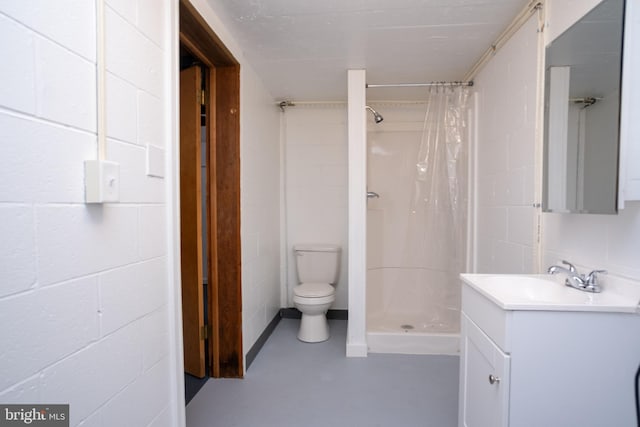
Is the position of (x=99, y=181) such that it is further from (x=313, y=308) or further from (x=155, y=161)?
(x=313, y=308)

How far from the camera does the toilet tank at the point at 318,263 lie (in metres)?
2.98

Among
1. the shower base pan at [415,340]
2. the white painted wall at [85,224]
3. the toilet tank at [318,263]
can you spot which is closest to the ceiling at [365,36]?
the white painted wall at [85,224]

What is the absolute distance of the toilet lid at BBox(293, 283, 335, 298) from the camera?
8.49 ft

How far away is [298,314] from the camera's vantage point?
3201 millimetres

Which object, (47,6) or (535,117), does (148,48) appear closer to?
(47,6)

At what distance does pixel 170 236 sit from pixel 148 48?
0.68m

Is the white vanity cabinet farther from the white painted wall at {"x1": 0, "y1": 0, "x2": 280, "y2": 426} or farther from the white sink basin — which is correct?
the white painted wall at {"x1": 0, "y1": 0, "x2": 280, "y2": 426}

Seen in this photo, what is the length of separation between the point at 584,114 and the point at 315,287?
2.11 metres

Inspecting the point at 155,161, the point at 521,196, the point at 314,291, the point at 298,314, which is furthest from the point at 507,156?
the point at 298,314

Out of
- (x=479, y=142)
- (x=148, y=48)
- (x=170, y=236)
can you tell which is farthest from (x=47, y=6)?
(x=479, y=142)

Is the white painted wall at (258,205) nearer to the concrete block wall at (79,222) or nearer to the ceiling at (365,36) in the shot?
the ceiling at (365,36)

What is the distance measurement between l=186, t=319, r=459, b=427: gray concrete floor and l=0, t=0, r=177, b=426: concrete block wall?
70 cm

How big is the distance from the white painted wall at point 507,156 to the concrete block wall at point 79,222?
5.68 feet

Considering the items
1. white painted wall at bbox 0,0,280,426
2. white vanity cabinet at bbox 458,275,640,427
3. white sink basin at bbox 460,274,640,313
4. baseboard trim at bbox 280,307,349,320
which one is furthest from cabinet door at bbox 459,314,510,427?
baseboard trim at bbox 280,307,349,320
